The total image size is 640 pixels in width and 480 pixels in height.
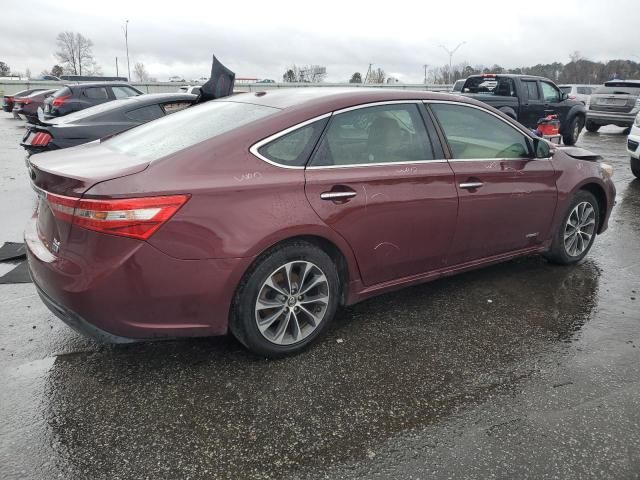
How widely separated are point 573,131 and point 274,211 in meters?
13.6

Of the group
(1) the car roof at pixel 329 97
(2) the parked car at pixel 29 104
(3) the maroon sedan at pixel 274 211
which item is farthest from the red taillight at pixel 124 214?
(2) the parked car at pixel 29 104

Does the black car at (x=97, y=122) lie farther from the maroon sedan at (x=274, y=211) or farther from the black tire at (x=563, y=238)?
the black tire at (x=563, y=238)

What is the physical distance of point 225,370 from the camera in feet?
9.79

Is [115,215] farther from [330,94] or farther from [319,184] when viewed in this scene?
[330,94]

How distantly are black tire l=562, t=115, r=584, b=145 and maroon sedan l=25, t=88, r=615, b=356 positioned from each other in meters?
11.0

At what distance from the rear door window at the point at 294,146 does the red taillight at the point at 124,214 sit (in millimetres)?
649

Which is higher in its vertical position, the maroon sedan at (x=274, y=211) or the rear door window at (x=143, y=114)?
the rear door window at (x=143, y=114)

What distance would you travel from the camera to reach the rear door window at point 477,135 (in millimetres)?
3734

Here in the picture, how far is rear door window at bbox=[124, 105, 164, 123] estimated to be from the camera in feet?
23.7

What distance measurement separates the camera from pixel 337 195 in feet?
10.1

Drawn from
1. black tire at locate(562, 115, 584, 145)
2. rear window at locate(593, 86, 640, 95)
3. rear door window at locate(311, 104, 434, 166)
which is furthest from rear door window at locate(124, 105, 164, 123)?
rear window at locate(593, 86, 640, 95)

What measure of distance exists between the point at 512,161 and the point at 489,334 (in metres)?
1.42

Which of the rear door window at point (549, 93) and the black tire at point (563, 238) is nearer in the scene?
the black tire at point (563, 238)

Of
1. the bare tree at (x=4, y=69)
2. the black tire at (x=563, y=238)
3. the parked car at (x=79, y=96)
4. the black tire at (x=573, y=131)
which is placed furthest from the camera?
the bare tree at (x=4, y=69)
